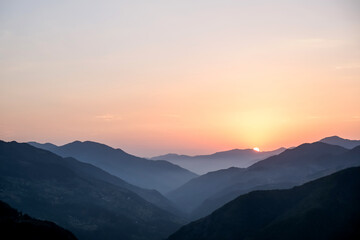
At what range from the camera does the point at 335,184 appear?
608ft

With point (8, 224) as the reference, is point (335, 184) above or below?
above

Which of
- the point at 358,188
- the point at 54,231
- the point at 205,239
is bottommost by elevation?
the point at 205,239

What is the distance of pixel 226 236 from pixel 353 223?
193 feet

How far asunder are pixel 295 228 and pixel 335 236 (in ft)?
55.3

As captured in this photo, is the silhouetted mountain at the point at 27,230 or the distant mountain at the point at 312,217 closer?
the silhouetted mountain at the point at 27,230

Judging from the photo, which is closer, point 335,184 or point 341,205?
point 341,205

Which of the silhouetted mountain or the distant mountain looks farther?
the distant mountain

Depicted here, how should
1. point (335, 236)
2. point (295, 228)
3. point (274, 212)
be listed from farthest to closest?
point (274, 212), point (295, 228), point (335, 236)

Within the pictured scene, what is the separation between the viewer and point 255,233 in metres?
178

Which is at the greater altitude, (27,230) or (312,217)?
(27,230)

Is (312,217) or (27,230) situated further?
(312,217)

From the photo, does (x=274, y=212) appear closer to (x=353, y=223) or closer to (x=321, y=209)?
(x=321, y=209)

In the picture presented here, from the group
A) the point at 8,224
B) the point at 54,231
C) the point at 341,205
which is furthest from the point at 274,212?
the point at 8,224

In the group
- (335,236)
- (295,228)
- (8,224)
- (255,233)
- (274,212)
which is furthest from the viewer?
(274,212)
